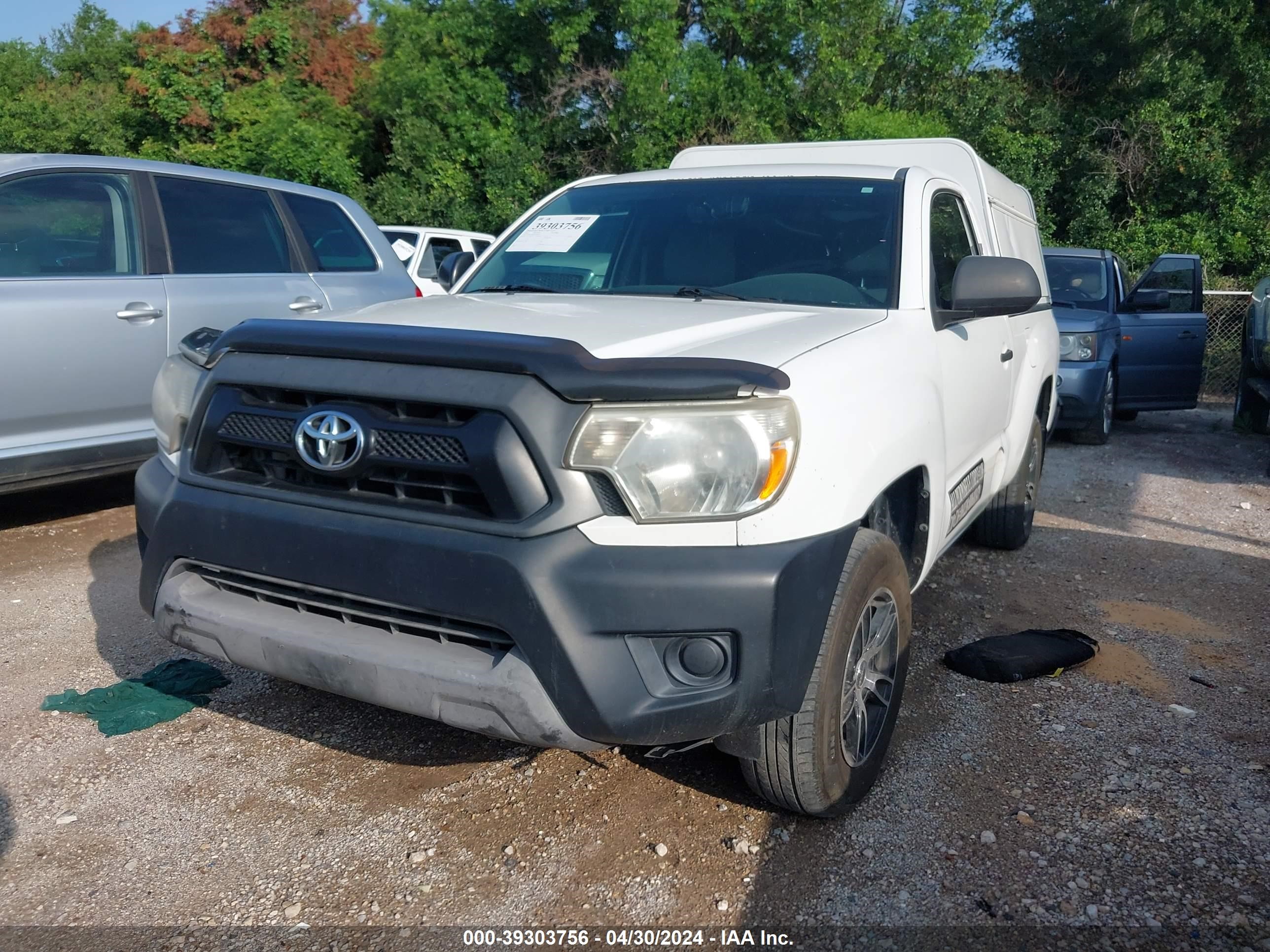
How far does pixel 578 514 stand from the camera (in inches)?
88.4

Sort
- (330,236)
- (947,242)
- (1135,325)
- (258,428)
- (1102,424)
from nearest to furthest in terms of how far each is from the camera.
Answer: (258,428) < (947,242) < (330,236) < (1102,424) < (1135,325)

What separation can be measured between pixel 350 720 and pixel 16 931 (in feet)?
3.80

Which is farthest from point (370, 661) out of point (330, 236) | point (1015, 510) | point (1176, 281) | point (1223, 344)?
point (1223, 344)

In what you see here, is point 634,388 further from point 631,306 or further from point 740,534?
point 631,306

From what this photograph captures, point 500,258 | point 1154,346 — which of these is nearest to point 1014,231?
point 500,258

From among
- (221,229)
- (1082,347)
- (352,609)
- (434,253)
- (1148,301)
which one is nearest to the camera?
(352,609)

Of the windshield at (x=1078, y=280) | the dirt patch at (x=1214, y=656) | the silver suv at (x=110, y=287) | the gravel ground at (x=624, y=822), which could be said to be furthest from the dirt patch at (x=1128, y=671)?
the windshield at (x=1078, y=280)

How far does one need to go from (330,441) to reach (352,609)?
399 mm

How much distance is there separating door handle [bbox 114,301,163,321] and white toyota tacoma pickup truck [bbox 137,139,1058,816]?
241 centimetres

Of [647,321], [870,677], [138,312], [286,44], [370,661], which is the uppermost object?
[286,44]

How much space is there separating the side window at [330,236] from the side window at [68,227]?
3.65 ft

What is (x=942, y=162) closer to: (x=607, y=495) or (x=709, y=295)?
(x=709, y=295)

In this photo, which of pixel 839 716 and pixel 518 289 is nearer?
pixel 839 716

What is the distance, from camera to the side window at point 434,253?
493 inches
